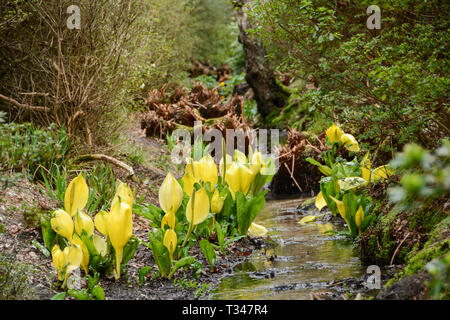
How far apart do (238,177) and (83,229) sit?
1.34 metres

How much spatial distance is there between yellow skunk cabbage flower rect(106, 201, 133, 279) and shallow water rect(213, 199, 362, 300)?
583 millimetres

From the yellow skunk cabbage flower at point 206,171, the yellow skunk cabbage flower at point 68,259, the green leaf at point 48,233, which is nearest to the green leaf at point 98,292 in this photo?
the yellow skunk cabbage flower at point 68,259

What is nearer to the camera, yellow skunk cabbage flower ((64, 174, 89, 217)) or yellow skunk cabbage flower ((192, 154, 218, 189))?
yellow skunk cabbage flower ((64, 174, 89, 217))

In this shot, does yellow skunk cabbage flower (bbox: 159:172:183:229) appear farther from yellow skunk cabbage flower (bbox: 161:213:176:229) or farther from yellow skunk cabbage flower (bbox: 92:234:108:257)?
yellow skunk cabbage flower (bbox: 92:234:108:257)

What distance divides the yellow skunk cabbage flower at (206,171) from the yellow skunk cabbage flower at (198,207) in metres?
0.76

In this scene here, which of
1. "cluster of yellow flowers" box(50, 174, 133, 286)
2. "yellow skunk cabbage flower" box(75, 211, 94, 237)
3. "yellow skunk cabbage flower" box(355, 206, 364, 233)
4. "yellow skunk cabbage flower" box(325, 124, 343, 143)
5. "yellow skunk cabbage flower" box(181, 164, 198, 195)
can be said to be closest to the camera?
"cluster of yellow flowers" box(50, 174, 133, 286)

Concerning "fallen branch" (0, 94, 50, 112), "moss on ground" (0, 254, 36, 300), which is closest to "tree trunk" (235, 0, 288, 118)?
"fallen branch" (0, 94, 50, 112)

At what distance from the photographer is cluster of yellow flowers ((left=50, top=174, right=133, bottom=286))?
2428mm

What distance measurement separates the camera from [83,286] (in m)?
2.62

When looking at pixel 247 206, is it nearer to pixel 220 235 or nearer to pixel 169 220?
pixel 220 235

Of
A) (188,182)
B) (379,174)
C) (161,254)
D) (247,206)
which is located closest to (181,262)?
(161,254)

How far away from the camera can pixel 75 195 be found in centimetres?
275

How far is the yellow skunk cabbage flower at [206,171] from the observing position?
3664 millimetres
